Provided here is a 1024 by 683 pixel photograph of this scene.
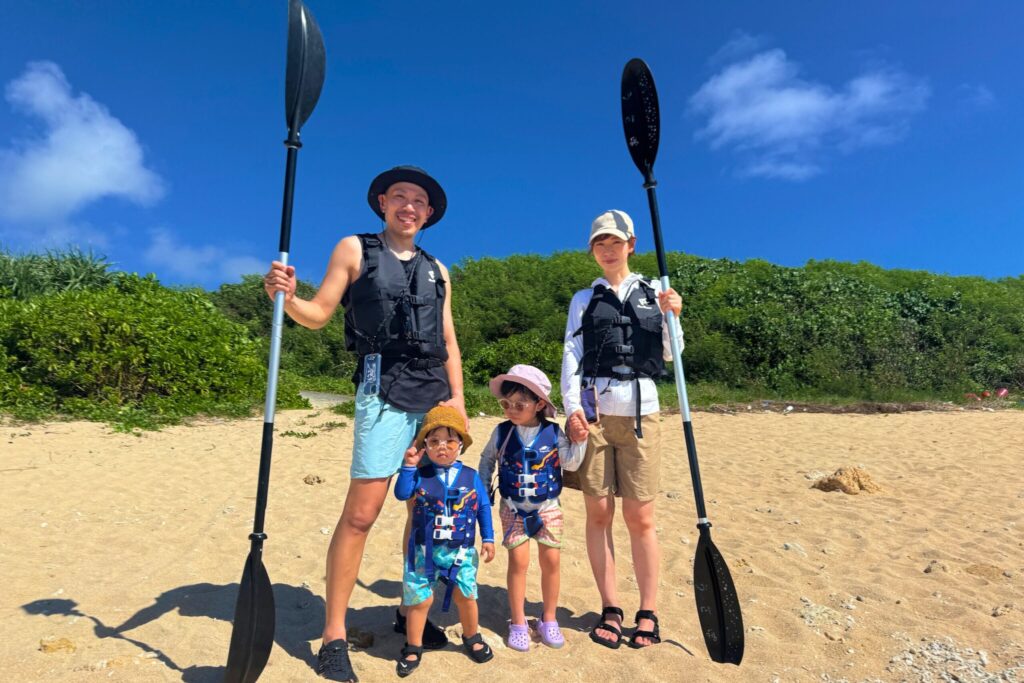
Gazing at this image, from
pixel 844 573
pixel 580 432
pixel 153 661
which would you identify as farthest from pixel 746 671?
pixel 153 661

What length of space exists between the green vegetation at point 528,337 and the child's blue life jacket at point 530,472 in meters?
9.17

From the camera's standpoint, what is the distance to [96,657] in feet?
11.3

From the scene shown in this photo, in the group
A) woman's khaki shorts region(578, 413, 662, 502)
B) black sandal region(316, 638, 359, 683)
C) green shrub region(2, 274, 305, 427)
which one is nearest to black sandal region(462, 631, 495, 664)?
black sandal region(316, 638, 359, 683)

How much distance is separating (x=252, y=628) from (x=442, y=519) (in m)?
0.98

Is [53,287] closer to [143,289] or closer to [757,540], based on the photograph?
[143,289]

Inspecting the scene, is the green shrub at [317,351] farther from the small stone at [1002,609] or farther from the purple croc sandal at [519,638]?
the small stone at [1002,609]

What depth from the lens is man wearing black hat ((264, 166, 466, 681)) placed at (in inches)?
125

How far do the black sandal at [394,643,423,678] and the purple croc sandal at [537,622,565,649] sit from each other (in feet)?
2.23

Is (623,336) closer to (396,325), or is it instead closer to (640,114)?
(396,325)

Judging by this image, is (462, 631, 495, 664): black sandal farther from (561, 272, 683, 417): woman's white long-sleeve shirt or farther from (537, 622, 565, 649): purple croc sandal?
(561, 272, 683, 417): woman's white long-sleeve shirt

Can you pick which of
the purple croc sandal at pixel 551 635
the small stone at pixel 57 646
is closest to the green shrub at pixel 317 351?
the small stone at pixel 57 646

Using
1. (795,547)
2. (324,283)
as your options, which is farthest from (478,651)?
(795,547)

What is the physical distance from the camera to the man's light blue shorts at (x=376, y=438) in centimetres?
317

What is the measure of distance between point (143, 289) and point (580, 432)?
13541 mm
